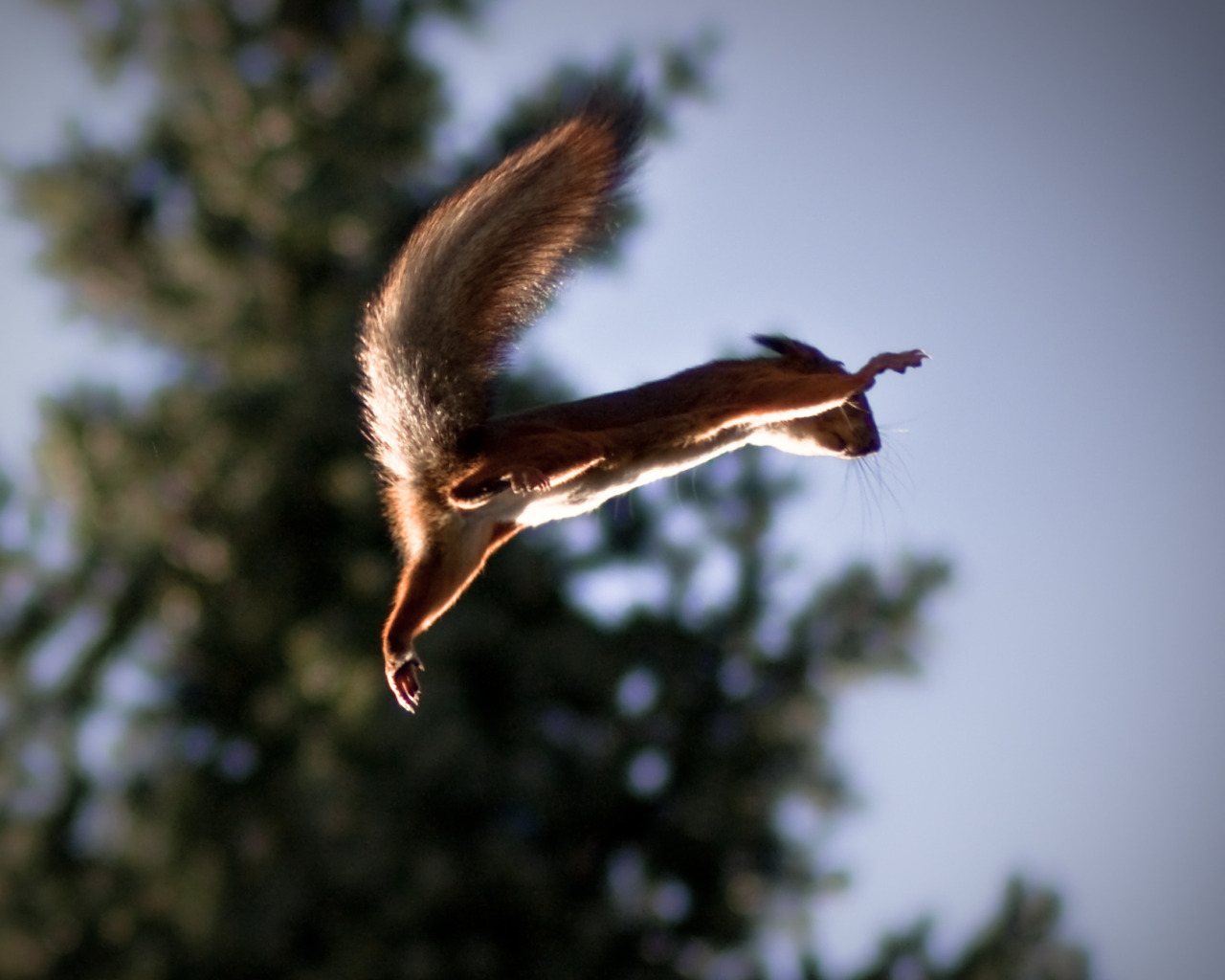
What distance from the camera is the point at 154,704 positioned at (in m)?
3.32

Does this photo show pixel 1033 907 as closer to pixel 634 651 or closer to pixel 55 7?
pixel 634 651

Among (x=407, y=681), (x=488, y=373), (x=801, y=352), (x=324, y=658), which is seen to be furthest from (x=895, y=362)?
(x=324, y=658)

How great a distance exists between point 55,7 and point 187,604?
2.28 m

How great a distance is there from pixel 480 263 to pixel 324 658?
99.2 inches

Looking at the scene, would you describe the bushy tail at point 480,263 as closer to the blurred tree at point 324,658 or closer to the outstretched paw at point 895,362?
the outstretched paw at point 895,362

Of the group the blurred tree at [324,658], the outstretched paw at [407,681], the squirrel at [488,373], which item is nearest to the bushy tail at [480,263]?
the squirrel at [488,373]

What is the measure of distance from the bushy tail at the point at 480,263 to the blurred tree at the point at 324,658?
225cm

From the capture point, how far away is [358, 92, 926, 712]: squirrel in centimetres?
57

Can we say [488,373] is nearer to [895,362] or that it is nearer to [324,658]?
[895,362]

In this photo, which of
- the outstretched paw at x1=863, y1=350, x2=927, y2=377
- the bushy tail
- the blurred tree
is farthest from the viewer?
the blurred tree

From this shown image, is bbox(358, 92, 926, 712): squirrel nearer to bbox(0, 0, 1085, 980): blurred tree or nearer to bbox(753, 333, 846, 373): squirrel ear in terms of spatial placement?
bbox(753, 333, 846, 373): squirrel ear

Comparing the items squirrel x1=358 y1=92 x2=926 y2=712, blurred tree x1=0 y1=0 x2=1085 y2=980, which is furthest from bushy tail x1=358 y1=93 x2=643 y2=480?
blurred tree x1=0 y1=0 x2=1085 y2=980

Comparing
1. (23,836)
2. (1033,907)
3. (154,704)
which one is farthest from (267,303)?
(1033,907)

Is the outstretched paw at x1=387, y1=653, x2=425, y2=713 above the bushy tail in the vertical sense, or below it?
below
